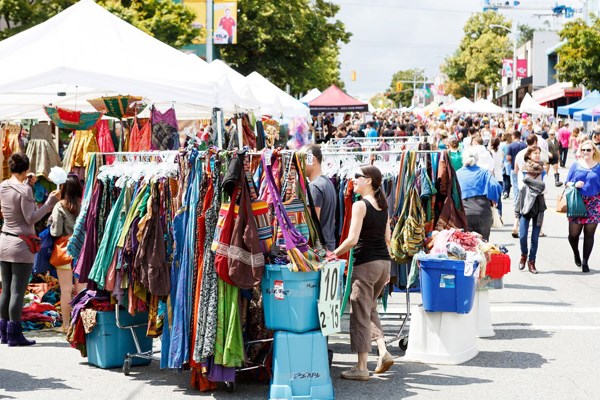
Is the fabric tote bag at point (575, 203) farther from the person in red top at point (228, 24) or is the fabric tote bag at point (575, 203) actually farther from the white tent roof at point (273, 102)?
the person in red top at point (228, 24)

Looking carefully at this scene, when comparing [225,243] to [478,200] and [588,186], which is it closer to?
[478,200]

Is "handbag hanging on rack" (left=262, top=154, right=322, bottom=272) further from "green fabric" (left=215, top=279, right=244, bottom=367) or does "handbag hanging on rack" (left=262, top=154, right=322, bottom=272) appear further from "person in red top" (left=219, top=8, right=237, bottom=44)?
"person in red top" (left=219, top=8, right=237, bottom=44)

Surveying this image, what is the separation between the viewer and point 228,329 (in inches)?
299

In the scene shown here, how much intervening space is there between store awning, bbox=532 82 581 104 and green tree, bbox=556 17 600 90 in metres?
16.4

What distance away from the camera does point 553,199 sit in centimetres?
2636

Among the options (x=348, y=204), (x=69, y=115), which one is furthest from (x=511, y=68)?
(x=348, y=204)

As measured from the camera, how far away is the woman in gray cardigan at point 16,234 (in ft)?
31.8

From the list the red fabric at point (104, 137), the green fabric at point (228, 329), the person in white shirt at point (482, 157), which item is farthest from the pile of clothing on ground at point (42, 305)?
the person in white shirt at point (482, 157)

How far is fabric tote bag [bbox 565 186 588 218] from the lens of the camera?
46.9 feet

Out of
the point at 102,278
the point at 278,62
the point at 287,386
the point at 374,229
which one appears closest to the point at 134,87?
the point at 102,278

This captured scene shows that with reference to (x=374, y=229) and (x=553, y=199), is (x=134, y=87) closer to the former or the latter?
(x=374, y=229)

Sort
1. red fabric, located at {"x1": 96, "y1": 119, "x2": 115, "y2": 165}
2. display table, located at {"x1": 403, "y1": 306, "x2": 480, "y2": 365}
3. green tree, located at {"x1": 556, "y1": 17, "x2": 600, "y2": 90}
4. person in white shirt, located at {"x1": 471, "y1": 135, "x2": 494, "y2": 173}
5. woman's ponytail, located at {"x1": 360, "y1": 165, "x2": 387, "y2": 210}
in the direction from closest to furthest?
woman's ponytail, located at {"x1": 360, "y1": 165, "x2": 387, "y2": 210}
display table, located at {"x1": 403, "y1": 306, "x2": 480, "y2": 365}
red fabric, located at {"x1": 96, "y1": 119, "x2": 115, "y2": 165}
person in white shirt, located at {"x1": 471, "y1": 135, "x2": 494, "y2": 173}
green tree, located at {"x1": 556, "y1": 17, "x2": 600, "y2": 90}

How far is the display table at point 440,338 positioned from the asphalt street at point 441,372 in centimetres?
10

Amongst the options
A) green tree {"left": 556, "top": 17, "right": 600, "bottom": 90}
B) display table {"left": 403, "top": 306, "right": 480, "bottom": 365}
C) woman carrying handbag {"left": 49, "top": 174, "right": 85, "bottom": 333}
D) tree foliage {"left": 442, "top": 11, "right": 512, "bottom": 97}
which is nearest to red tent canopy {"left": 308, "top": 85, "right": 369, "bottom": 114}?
green tree {"left": 556, "top": 17, "right": 600, "bottom": 90}
